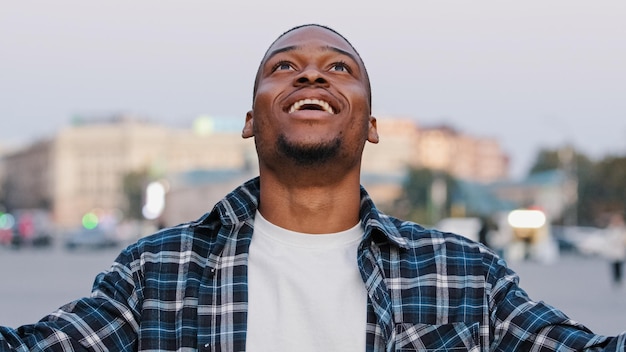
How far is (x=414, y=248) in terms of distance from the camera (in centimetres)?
317

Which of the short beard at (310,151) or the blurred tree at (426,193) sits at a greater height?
the short beard at (310,151)

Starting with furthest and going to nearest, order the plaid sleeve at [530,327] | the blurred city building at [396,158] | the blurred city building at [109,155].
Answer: the blurred city building at [109,155]
the blurred city building at [396,158]
the plaid sleeve at [530,327]

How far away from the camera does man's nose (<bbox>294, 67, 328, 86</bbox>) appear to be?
321 centimetres

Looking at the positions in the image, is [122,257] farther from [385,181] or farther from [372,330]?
[385,181]

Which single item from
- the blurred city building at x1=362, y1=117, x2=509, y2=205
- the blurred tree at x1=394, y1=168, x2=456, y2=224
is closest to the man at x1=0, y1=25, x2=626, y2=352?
the blurred tree at x1=394, y1=168, x2=456, y2=224

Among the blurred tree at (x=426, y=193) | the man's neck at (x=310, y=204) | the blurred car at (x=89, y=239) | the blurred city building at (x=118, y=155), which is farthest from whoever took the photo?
the blurred city building at (x=118, y=155)

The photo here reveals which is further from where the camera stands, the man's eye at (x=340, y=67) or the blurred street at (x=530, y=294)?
the blurred street at (x=530, y=294)

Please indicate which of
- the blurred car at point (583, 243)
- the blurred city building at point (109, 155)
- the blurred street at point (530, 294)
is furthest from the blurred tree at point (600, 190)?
the blurred city building at point (109, 155)

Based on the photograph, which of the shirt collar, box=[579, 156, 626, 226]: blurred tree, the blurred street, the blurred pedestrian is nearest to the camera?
the shirt collar

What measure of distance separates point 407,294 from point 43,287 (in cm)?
2245

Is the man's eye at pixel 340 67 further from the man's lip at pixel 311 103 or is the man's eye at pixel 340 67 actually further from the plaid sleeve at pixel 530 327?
the plaid sleeve at pixel 530 327

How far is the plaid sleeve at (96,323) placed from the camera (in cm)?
301

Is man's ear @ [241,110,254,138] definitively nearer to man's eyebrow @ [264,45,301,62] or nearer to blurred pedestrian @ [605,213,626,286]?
man's eyebrow @ [264,45,301,62]

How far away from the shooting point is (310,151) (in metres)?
3.16
